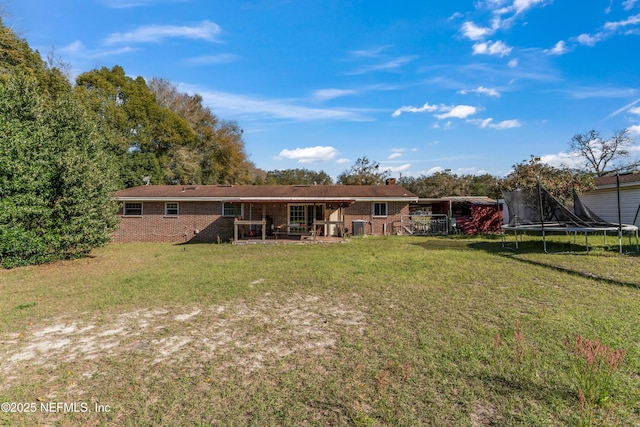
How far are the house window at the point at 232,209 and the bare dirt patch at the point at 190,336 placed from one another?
1219 cm

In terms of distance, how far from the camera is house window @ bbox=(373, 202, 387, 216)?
19.0 meters

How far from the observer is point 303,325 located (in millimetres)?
4664

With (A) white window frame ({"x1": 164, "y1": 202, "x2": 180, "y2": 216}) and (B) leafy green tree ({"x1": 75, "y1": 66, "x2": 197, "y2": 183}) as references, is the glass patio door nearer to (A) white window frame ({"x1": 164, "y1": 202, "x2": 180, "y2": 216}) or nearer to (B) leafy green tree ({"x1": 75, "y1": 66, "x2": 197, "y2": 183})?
(A) white window frame ({"x1": 164, "y1": 202, "x2": 180, "y2": 216})

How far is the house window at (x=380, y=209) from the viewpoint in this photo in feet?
62.2

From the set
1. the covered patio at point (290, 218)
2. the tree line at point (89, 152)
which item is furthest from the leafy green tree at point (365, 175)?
the covered patio at point (290, 218)

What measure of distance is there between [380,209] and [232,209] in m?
8.80

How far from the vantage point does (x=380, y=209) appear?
1898 centimetres

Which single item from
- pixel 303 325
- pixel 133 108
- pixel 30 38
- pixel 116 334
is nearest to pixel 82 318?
pixel 116 334

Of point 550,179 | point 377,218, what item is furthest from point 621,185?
point 377,218

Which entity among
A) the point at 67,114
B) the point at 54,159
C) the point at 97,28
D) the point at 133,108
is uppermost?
the point at 133,108

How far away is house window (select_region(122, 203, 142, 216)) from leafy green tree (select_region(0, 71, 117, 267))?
5874mm

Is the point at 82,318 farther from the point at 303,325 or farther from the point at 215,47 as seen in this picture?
the point at 215,47

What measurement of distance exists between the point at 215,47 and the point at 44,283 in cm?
1084

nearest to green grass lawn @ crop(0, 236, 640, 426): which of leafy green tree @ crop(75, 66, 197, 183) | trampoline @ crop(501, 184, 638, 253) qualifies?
trampoline @ crop(501, 184, 638, 253)
